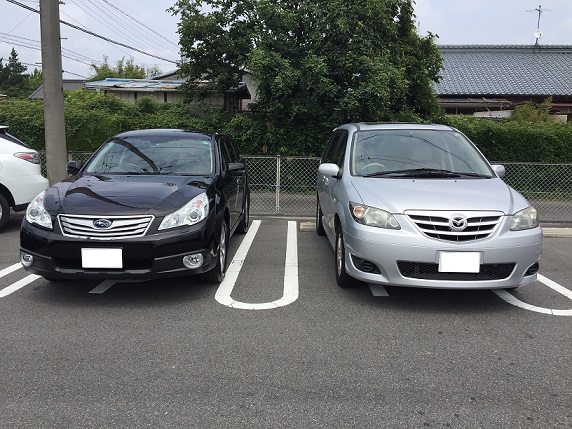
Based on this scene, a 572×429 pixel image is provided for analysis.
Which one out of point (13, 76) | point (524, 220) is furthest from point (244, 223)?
point (13, 76)

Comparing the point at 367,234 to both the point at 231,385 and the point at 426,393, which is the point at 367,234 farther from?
the point at 231,385

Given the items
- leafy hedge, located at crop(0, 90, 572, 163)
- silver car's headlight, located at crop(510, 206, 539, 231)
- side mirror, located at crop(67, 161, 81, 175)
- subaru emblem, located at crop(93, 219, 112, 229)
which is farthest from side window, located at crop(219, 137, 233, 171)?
leafy hedge, located at crop(0, 90, 572, 163)

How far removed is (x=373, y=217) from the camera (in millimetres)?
3943

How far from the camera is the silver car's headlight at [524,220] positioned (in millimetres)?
3883

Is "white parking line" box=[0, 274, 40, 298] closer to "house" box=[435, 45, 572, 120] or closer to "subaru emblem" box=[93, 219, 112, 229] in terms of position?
"subaru emblem" box=[93, 219, 112, 229]

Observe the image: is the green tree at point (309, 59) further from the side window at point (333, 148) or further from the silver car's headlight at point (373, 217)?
the silver car's headlight at point (373, 217)

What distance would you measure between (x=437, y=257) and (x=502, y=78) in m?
21.4

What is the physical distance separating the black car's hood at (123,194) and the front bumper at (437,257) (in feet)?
5.44

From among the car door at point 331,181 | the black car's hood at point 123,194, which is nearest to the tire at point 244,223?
the car door at point 331,181

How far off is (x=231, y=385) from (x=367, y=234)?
1.73 m

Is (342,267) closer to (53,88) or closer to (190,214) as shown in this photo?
(190,214)

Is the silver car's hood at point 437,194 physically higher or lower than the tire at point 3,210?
higher

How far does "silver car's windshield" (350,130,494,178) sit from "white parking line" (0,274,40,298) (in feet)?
11.2

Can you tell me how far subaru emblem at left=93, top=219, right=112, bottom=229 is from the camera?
3750mm
